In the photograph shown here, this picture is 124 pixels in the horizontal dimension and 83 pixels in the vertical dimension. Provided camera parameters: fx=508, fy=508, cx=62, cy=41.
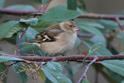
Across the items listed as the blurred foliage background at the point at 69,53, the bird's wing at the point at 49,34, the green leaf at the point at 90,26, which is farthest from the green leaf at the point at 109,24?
the bird's wing at the point at 49,34

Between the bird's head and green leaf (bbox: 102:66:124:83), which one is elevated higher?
the bird's head

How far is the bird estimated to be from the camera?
1.69 meters

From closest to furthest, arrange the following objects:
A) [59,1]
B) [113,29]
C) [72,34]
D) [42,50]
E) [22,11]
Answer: [42,50], [72,34], [22,11], [113,29], [59,1]

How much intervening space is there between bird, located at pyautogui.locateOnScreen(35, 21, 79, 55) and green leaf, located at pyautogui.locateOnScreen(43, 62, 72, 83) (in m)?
0.20

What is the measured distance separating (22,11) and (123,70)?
0.84 metres

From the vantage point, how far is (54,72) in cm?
144

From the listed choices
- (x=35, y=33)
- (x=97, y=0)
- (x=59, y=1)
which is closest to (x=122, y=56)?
(x=35, y=33)

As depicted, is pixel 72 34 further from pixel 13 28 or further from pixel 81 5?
pixel 13 28

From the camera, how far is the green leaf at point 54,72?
55.2 inches

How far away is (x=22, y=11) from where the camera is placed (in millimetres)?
2248

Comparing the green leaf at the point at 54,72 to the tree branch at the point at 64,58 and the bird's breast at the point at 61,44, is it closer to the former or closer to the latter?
the tree branch at the point at 64,58

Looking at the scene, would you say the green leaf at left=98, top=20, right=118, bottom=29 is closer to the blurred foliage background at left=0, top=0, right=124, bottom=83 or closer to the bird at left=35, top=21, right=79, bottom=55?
the blurred foliage background at left=0, top=0, right=124, bottom=83

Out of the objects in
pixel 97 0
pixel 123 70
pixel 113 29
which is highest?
pixel 123 70

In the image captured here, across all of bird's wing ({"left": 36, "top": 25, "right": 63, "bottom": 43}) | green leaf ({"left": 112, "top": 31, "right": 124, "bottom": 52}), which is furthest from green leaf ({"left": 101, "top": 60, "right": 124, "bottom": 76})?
green leaf ({"left": 112, "top": 31, "right": 124, "bottom": 52})
